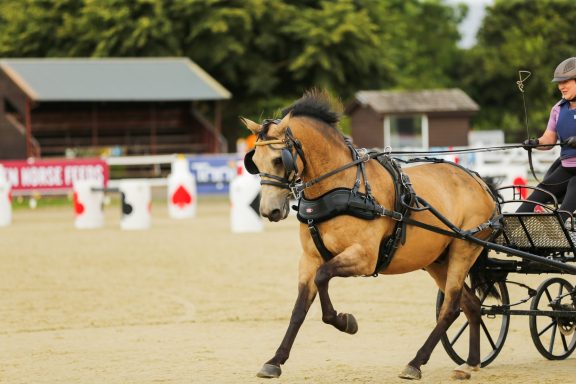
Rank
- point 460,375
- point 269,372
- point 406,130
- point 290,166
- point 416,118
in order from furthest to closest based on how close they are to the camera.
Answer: point 406,130, point 416,118, point 460,375, point 290,166, point 269,372

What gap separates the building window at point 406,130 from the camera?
42.4 meters

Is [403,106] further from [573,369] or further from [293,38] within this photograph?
[573,369]

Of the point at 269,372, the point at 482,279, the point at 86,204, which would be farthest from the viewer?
the point at 86,204

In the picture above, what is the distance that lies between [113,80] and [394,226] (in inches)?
1311

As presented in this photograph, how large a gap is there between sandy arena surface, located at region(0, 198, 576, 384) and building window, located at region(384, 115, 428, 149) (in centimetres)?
2260

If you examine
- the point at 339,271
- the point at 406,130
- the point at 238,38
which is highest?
the point at 238,38

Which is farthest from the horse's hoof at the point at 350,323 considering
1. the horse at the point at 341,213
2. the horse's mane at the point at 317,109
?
the horse's mane at the point at 317,109

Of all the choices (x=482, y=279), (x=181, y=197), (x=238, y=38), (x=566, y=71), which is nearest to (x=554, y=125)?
(x=566, y=71)

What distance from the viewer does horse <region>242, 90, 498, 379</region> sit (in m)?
7.77

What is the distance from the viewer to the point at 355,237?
796 cm

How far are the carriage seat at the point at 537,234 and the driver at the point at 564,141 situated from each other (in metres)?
0.12

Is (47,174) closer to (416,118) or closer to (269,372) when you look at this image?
(416,118)

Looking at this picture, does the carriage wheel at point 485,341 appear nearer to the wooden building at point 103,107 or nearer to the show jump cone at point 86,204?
the show jump cone at point 86,204

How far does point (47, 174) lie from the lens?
1126 inches
